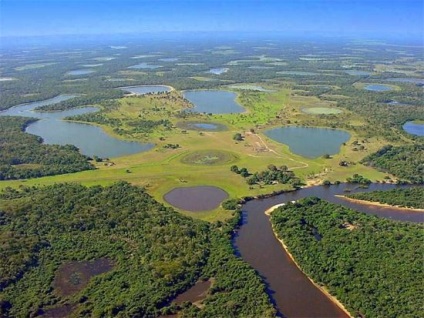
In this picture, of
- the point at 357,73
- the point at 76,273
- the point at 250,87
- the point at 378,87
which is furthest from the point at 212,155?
the point at 357,73

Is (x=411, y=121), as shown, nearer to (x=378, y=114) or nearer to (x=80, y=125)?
(x=378, y=114)

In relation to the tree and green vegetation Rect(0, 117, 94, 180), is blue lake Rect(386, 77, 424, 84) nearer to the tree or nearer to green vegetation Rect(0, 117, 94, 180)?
the tree

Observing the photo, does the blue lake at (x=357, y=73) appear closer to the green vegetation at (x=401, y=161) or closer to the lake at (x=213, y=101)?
the lake at (x=213, y=101)

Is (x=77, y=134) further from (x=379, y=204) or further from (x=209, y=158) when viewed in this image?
(x=379, y=204)

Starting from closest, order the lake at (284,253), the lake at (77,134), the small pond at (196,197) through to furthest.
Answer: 1. the lake at (284,253)
2. the small pond at (196,197)
3. the lake at (77,134)

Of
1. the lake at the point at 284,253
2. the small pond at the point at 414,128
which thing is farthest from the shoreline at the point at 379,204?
the small pond at the point at 414,128

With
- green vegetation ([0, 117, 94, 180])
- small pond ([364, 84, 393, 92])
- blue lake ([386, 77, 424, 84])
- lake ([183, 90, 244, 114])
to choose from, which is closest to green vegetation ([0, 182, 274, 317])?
green vegetation ([0, 117, 94, 180])
